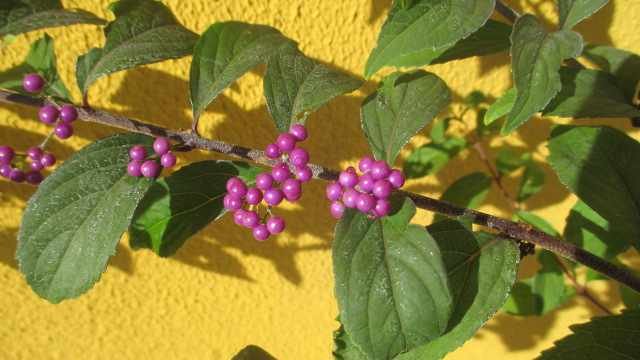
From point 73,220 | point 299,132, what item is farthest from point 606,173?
point 73,220

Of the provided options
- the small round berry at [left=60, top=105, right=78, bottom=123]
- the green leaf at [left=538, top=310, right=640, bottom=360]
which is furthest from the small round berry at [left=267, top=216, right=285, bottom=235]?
the green leaf at [left=538, top=310, right=640, bottom=360]

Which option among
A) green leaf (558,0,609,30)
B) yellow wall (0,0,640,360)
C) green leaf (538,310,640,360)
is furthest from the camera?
yellow wall (0,0,640,360)

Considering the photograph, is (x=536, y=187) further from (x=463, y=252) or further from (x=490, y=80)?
(x=463, y=252)

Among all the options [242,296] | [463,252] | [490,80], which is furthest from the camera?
[242,296]

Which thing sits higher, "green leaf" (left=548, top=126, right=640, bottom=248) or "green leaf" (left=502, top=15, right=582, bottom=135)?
"green leaf" (left=502, top=15, right=582, bottom=135)

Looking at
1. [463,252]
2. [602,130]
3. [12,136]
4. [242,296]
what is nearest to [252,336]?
[242,296]

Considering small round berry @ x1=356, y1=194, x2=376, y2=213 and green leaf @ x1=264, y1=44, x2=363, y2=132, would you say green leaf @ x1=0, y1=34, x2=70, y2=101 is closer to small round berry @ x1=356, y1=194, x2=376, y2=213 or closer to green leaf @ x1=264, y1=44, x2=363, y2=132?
green leaf @ x1=264, y1=44, x2=363, y2=132
